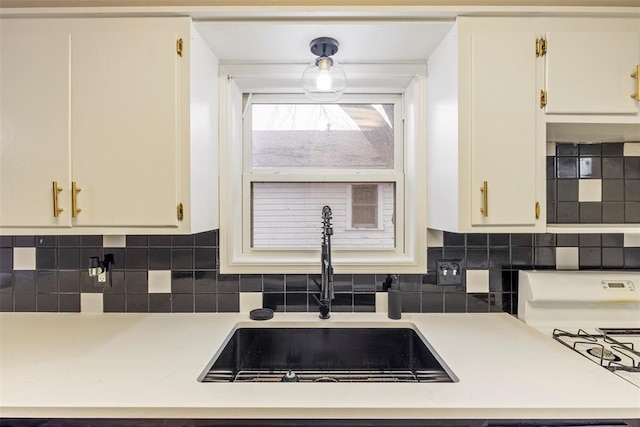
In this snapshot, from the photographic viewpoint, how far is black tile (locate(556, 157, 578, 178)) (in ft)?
4.83

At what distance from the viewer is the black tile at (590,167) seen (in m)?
1.47

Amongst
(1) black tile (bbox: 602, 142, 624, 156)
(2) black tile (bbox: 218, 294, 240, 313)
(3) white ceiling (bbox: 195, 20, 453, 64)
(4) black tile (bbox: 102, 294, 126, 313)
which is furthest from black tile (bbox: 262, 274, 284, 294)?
(1) black tile (bbox: 602, 142, 624, 156)

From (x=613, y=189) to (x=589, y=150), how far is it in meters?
0.21

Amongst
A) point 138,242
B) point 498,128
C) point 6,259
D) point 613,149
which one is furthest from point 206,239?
point 613,149

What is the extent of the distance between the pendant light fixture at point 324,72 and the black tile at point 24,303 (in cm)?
154

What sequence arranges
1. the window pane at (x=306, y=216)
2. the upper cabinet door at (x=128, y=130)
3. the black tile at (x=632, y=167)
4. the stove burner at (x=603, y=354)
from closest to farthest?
the stove burner at (x=603, y=354), the upper cabinet door at (x=128, y=130), the black tile at (x=632, y=167), the window pane at (x=306, y=216)

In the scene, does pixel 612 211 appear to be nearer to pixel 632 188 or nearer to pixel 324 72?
pixel 632 188

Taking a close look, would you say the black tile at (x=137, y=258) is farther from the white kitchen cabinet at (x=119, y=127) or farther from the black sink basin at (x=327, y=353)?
the black sink basin at (x=327, y=353)

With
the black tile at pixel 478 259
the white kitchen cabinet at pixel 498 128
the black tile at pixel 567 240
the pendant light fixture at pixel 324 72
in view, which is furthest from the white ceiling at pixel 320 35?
the black tile at pixel 567 240

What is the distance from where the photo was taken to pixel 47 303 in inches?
58.1

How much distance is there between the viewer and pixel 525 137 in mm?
1168

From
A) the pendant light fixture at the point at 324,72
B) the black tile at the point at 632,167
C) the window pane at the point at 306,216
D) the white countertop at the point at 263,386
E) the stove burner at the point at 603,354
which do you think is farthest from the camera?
the window pane at the point at 306,216

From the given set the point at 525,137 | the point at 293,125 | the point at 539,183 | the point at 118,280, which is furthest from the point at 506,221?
the point at 118,280

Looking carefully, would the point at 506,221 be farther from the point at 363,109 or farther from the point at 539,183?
the point at 363,109
